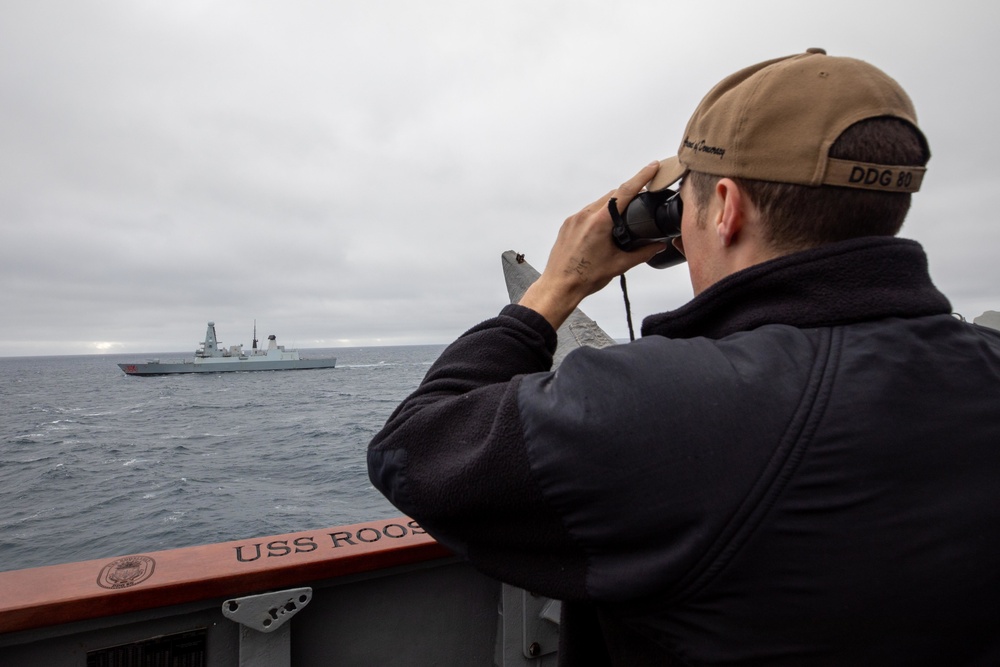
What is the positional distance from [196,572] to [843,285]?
2010mm

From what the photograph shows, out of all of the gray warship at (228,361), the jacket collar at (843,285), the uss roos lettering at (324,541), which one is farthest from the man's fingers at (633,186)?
the gray warship at (228,361)

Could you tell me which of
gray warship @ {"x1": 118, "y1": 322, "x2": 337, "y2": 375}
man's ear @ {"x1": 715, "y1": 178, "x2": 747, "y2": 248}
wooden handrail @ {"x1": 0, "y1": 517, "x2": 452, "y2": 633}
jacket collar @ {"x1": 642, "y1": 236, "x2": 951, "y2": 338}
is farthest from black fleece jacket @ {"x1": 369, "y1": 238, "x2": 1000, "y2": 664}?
gray warship @ {"x1": 118, "y1": 322, "x2": 337, "y2": 375}

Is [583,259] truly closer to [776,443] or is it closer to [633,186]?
[633,186]

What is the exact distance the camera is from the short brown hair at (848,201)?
2.64 ft

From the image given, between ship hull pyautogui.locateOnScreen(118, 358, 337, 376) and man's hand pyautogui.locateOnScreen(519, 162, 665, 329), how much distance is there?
71.4 metres

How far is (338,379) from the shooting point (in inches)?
2633

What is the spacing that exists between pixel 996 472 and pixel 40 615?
2.23 m

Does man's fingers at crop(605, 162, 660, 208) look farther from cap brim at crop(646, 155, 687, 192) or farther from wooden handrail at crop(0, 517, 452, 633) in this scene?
wooden handrail at crop(0, 517, 452, 633)

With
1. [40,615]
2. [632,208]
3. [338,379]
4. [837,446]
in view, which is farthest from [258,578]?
[338,379]

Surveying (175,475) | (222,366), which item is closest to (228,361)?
(222,366)

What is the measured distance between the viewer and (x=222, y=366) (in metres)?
65.8

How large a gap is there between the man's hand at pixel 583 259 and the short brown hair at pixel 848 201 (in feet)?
1.02

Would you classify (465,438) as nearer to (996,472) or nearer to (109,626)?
(996,472)

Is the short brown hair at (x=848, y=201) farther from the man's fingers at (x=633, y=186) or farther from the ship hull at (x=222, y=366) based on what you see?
the ship hull at (x=222, y=366)
